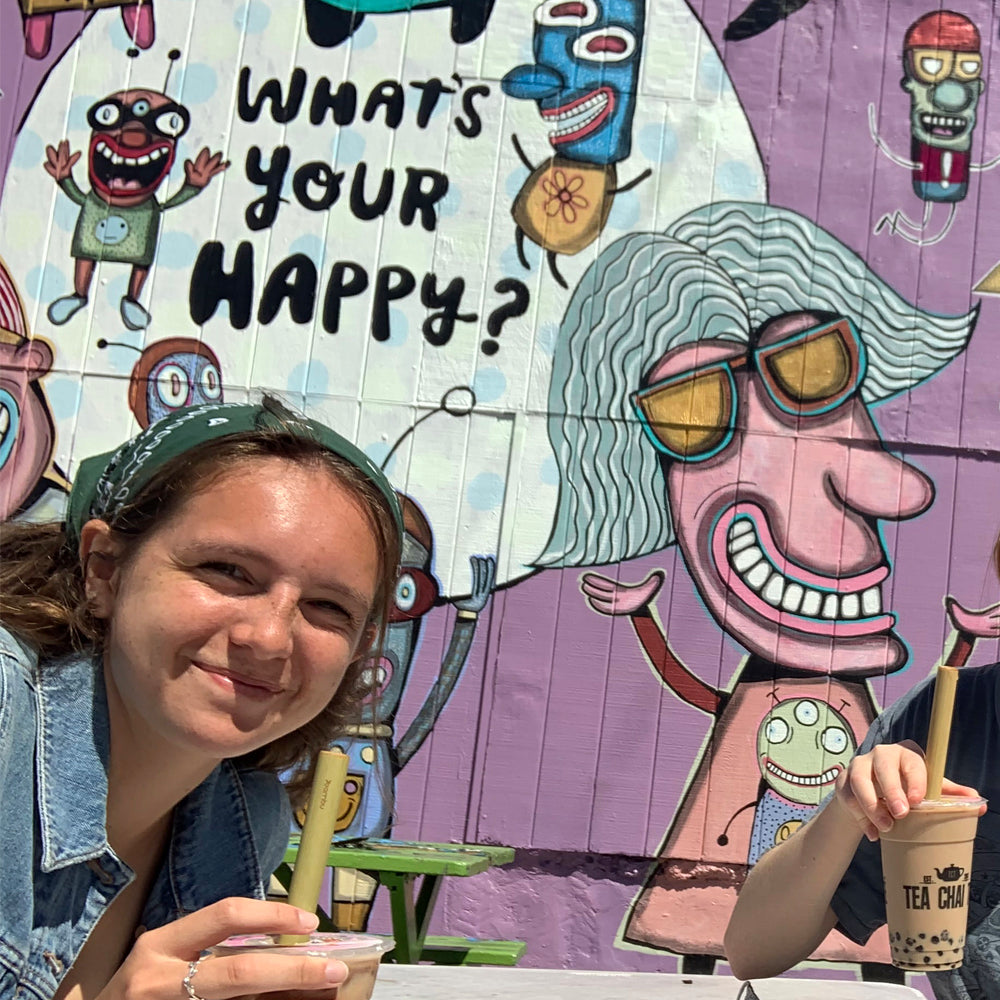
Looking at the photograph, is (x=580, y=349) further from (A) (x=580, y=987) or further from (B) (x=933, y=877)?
(B) (x=933, y=877)

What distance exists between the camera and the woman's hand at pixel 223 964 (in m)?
1.00

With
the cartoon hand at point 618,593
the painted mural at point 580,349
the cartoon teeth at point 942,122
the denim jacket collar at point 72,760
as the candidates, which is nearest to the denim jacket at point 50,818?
the denim jacket collar at point 72,760

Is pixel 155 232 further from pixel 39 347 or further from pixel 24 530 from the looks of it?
pixel 24 530

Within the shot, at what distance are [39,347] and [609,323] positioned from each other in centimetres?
235

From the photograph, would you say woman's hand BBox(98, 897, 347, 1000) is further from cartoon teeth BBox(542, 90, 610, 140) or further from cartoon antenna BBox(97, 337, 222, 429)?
cartoon teeth BBox(542, 90, 610, 140)

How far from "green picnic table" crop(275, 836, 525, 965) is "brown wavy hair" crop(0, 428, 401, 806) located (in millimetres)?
1902

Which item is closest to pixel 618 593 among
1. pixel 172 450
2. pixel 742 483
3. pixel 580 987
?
pixel 742 483

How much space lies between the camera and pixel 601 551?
4.70 metres

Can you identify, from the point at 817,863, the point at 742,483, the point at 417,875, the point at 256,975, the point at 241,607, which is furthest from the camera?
the point at 742,483

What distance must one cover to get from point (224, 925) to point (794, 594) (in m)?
3.93

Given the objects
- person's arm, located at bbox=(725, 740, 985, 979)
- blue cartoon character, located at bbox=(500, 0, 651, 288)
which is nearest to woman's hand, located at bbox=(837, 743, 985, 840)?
person's arm, located at bbox=(725, 740, 985, 979)

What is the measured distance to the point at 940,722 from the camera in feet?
4.59

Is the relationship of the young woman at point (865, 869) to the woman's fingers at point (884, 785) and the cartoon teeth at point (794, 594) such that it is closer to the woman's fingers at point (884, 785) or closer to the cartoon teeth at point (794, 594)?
the woman's fingers at point (884, 785)

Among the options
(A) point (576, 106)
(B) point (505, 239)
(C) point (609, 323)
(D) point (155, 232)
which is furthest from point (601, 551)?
(D) point (155, 232)
